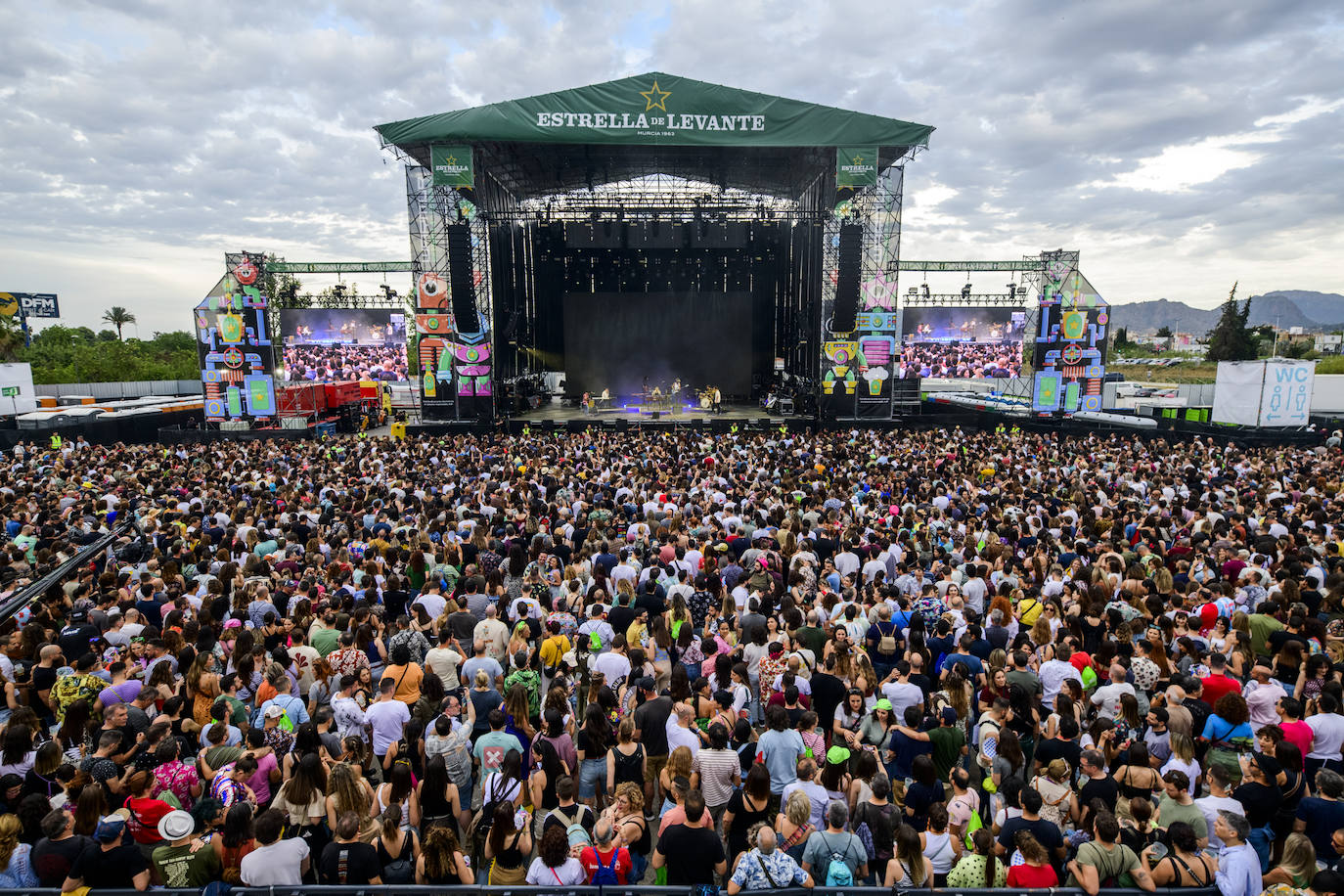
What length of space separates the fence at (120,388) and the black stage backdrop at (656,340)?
1132 inches

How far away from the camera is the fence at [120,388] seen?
40.5 m

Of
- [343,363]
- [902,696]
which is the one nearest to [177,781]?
[902,696]

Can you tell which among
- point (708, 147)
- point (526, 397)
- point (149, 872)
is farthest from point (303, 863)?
point (526, 397)

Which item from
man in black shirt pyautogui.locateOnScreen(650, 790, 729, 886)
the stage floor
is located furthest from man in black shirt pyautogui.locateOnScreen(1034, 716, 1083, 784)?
the stage floor

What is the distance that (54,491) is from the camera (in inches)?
469

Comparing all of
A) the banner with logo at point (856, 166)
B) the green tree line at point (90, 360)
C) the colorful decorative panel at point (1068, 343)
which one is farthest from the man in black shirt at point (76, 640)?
the green tree line at point (90, 360)

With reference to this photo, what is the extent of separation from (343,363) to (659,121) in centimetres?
1827

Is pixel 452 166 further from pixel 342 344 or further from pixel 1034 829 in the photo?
pixel 1034 829

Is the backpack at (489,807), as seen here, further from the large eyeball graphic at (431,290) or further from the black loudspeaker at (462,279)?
the large eyeball graphic at (431,290)

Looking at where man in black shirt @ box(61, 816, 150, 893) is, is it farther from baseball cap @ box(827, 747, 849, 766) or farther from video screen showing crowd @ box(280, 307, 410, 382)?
video screen showing crowd @ box(280, 307, 410, 382)

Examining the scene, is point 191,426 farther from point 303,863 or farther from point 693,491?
point 303,863

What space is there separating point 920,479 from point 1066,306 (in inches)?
730

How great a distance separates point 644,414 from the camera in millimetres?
30188

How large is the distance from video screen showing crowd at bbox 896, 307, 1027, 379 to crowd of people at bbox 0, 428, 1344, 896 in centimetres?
2188
